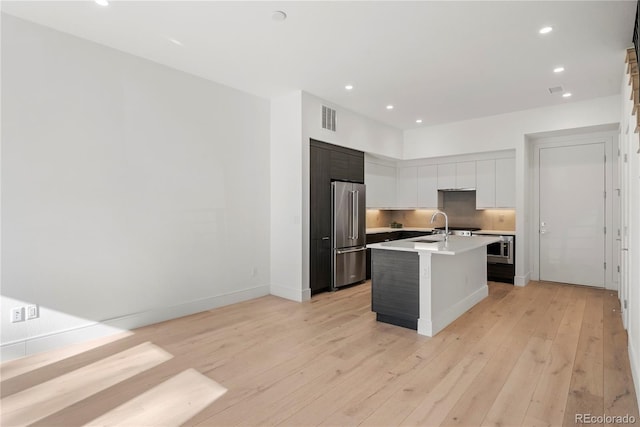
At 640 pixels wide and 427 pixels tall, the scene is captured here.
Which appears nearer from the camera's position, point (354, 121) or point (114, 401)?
point (114, 401)

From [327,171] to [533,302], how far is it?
11.2ft

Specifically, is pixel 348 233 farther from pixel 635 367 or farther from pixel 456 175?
pixel 635 367

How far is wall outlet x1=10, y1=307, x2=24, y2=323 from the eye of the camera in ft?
9.75

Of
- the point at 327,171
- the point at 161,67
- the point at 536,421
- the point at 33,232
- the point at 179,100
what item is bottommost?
the point at 536,421

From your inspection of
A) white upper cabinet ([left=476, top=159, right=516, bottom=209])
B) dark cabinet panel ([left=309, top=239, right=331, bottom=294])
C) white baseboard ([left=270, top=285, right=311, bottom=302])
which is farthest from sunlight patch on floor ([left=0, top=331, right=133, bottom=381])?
white upper cabinet ([left=476, top=159, right=516, bottom=209])

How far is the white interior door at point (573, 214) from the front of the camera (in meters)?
5.50

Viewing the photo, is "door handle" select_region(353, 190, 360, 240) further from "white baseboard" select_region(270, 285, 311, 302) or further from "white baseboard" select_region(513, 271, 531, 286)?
"white baseboard" select_region(513, 271, 531, 286)

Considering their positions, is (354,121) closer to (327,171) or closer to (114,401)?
(327,171)

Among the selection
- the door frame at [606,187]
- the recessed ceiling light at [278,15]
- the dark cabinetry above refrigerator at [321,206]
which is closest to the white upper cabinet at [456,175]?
the door frame at [606,187]

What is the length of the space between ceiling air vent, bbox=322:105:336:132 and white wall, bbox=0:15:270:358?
1103 mm

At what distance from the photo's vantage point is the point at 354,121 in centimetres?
580

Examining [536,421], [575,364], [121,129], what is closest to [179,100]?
[121,129]

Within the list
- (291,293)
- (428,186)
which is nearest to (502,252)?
(428,186)

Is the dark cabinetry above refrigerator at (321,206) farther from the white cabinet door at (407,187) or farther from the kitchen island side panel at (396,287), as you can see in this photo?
the white cabinet door at (407,187)
